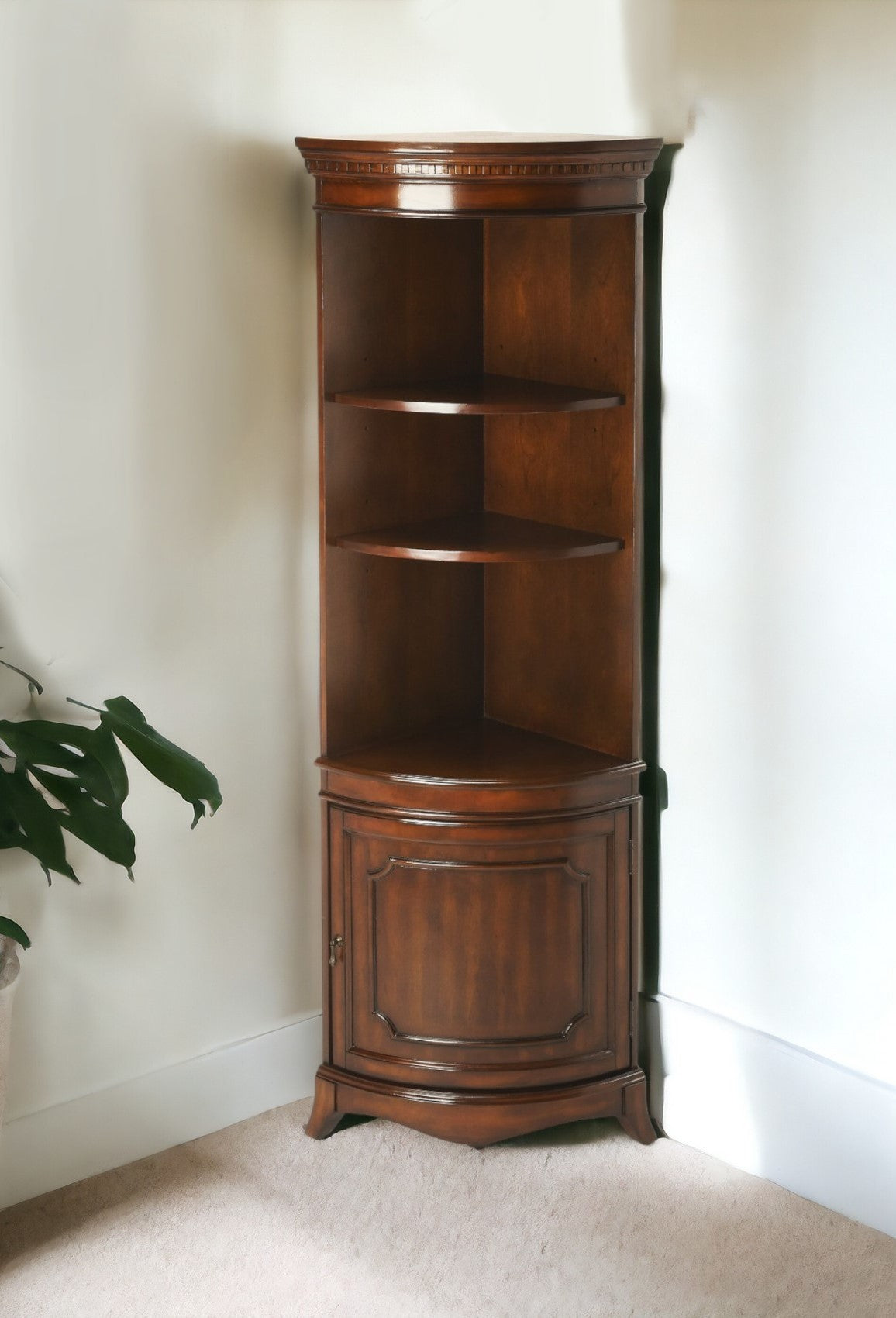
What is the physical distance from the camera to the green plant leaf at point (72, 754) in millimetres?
2141

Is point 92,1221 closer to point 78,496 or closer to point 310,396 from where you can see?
point 78,496

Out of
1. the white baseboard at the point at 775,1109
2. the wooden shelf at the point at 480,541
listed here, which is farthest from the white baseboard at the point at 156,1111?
the wooden shelf at the point at 480,541

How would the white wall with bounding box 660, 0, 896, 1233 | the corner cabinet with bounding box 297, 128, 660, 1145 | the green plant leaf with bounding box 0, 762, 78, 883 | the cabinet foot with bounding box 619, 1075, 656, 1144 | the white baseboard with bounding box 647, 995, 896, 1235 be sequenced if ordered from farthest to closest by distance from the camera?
the cabinet foot with bounding box 619, 1075, 656, 1144 < the corner cabinet with bounding box 297, 128, 660, 1145 < the white baseboard with bounding box 647, 995, 896, 1235 < the white wall with bounding box 660, 0, 896, 1233 < the green plant leaf with bounding box 0, 762, 78, 883

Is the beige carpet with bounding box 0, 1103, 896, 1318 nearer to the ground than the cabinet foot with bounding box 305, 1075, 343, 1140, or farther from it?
nearer to the ground

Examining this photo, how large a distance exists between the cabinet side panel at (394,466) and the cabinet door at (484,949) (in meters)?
0.30

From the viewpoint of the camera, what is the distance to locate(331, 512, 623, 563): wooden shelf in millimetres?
2441

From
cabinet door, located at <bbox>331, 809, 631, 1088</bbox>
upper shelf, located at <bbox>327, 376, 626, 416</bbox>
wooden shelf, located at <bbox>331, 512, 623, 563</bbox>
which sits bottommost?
cabinet door, located at <bbox>331, 809, 631, 1088</bbox>

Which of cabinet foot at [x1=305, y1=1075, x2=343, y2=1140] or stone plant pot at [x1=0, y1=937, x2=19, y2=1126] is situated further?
cabinet foot at [x1=305, y1=1075, x2=343, y2=1140]

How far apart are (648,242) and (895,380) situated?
0.56 meters

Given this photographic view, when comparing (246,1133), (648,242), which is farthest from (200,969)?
(648,242)

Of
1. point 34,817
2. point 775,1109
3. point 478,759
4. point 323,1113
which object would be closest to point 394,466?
point 478,759

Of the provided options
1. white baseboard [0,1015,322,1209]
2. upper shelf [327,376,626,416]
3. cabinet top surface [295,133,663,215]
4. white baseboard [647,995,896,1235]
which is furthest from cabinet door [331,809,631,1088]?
cabinet top surface [295,133,663,215]

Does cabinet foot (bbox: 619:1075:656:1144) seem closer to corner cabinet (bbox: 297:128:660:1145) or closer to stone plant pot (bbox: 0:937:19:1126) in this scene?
corner cabinet (bbox: 297:128:660:1145)

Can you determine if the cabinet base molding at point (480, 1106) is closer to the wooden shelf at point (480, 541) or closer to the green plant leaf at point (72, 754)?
the green plant leaf at point (72, 754)
